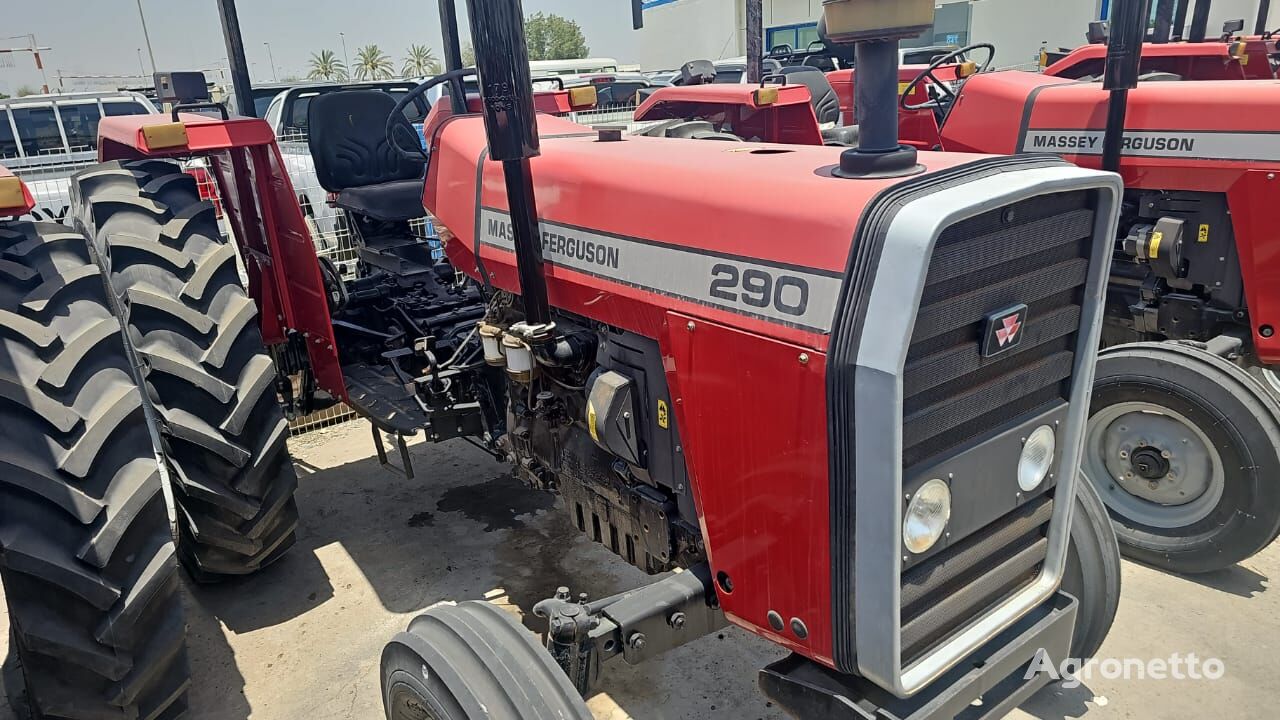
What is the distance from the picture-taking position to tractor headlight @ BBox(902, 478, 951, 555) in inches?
63.7

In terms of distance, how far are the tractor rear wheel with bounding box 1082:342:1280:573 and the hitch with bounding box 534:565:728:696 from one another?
2140 mm

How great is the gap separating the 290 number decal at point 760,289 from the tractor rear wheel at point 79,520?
1.63 meters

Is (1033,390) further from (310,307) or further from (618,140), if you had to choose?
(310,307)

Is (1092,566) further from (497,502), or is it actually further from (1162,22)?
(1162,22)

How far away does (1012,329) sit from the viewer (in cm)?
167

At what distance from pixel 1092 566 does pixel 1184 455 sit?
1.22 meters

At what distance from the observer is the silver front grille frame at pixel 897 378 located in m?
1.41

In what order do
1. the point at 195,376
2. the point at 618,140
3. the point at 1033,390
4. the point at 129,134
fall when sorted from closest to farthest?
the point at 1033,390 → the point at 618,140 → the point at 195,376 → the point at 129,134

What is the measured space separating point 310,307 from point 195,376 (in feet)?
2.66

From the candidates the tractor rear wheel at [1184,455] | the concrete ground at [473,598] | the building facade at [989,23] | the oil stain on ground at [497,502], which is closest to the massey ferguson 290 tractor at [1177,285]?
the tractor rear wheel at [1184,455]

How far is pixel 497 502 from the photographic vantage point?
3.93 metres

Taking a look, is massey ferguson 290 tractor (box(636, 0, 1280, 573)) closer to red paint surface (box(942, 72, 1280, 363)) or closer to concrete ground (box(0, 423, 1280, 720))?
red paint surface (box(942, 72, 1280, 363))

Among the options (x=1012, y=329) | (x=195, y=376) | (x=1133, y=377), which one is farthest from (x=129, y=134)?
(x=1133, y=377)

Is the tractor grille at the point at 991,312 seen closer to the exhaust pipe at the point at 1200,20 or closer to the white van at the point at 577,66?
the exhaust pipe at the point at 1200,20
